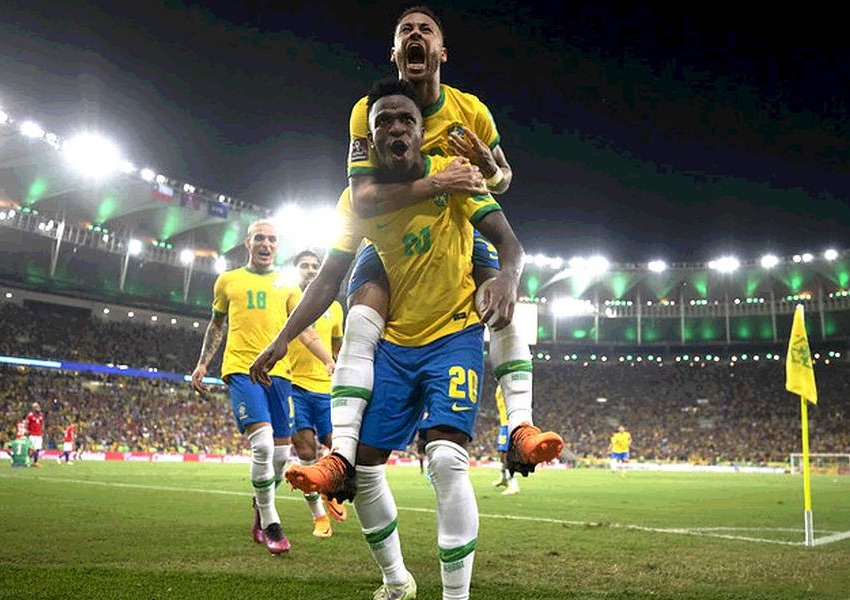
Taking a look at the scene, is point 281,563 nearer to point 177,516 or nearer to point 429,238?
point 429,238

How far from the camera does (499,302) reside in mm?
3416

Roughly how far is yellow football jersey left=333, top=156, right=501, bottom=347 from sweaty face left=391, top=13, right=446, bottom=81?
43cm

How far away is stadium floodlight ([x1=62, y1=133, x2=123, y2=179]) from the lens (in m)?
36.3

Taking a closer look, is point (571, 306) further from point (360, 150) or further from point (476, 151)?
point (360, 150)

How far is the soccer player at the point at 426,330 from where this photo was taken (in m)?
3.43

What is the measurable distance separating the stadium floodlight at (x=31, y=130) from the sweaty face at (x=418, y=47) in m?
35.0

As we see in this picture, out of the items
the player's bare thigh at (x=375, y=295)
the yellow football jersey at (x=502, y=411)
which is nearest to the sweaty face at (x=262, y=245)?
the yellow football jersey at (x=502, y=411)

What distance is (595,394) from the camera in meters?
58.1

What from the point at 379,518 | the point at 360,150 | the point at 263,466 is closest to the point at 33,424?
the point at 263,466

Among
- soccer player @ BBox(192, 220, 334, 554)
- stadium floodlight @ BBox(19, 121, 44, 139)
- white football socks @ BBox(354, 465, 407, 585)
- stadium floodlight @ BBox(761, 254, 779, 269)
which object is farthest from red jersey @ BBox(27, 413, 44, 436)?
stadium floodlight @ BBox(761, 254, 779, 269)

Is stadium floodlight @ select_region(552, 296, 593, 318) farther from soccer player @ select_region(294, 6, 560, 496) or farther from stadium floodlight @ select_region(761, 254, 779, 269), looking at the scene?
soccer player @ select_region(294, 6, 560, 496)

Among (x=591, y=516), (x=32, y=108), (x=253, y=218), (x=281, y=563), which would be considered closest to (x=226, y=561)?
(x=281, y=563)

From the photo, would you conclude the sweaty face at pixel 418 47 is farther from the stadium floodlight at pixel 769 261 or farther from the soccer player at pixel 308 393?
the stadium floodlight at pixel 769 261

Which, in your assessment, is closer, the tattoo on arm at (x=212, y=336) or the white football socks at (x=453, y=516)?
the white football socks at (x=453, y=516)
